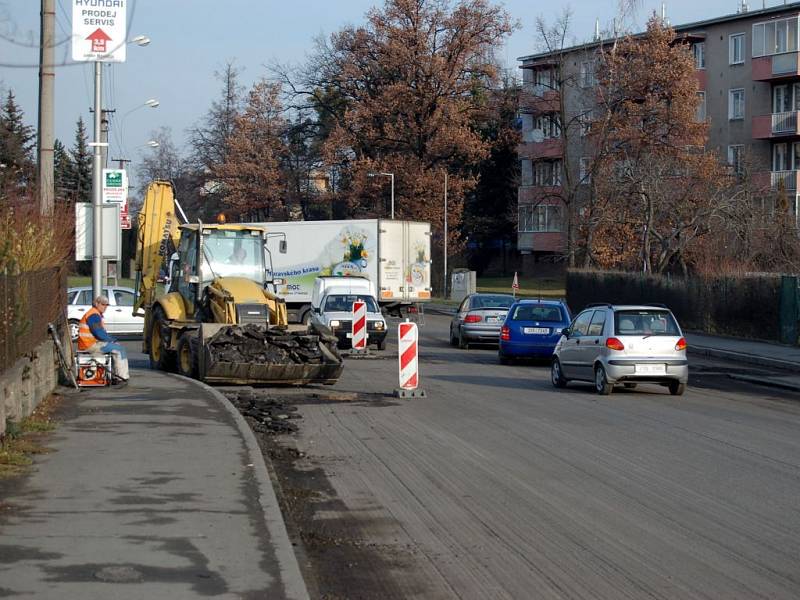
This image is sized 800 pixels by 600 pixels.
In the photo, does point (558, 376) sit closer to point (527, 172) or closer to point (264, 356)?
point (264, 356)

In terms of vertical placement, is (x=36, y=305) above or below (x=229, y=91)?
below

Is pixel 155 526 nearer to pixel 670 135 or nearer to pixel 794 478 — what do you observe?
pixel 794 478

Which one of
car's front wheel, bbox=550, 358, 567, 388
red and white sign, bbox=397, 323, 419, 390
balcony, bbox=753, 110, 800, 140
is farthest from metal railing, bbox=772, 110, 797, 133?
red and white sign, bbox=397, 323, 419, 390

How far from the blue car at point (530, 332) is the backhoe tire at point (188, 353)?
816cm

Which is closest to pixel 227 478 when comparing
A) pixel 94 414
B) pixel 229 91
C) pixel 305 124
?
pixel 94 414

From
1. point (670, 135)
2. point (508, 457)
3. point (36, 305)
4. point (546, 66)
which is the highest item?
point (546, 66)

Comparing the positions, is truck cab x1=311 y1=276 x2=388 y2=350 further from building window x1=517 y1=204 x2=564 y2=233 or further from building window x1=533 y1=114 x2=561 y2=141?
building window x1=517 y1=204 x2=564 y2=233

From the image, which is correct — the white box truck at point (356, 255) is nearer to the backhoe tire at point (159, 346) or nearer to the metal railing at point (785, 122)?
the backhoe tire at point (159, 346)

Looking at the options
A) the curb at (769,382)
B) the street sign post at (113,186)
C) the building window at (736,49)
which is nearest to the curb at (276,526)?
the curb at (769,382)

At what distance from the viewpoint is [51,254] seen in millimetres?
18562

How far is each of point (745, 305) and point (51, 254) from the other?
24.2m

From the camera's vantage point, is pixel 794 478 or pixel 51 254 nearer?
pixel 794 478

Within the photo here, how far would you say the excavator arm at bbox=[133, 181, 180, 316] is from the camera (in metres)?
26.8

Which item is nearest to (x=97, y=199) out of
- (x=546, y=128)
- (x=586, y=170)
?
(x=586, y=170)
